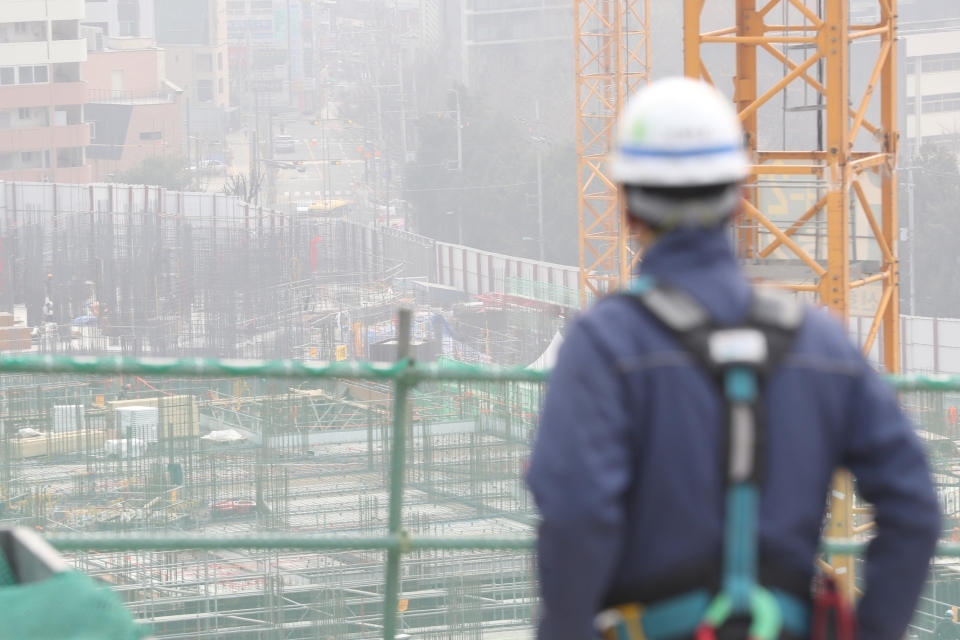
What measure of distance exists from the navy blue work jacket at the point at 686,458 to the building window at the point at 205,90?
8814cm

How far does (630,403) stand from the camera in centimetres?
139

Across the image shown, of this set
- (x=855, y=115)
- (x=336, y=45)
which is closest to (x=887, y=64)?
(x=855, y=115)

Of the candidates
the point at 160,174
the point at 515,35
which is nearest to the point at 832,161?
the point at 160,174

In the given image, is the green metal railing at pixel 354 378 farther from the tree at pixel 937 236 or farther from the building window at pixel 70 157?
Result: the building window at pixel 70 157

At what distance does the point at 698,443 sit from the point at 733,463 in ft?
0.16

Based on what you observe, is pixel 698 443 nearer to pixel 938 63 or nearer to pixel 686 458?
pixel 686 458

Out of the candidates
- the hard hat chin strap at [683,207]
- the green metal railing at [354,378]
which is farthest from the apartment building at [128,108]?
the hard hat chin strap at [683,207]

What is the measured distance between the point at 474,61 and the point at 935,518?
73382 mm

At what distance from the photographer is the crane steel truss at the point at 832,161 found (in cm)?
965

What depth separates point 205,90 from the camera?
8700 centimetres

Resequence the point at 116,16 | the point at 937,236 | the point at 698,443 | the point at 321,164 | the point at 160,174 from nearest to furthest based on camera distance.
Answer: the point at 698,443 < the point at 937,236 < the point at 160,174 < the point at 116,16 < the point at 321,164

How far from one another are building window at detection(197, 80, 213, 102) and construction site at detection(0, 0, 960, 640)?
35.7ft

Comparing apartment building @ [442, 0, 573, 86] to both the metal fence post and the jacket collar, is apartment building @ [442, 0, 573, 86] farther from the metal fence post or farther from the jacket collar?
the jacket collar

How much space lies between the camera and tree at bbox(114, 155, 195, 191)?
56594 mm
